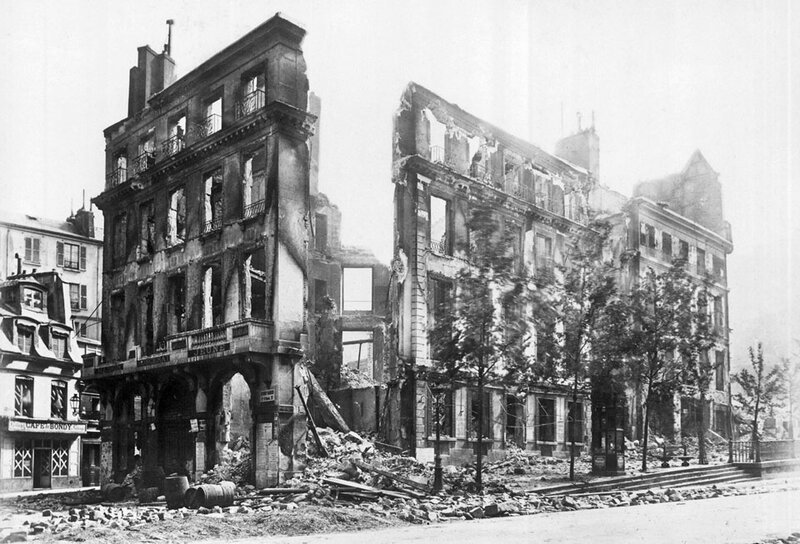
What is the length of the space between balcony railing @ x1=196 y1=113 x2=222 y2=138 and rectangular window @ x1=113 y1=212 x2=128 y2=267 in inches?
147

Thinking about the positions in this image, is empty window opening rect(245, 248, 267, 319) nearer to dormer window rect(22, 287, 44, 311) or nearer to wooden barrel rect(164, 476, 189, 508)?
wooden barrel rect(164, 476, 189, 508)

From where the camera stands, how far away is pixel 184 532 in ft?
49.1

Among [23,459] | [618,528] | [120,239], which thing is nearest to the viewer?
[618,528]

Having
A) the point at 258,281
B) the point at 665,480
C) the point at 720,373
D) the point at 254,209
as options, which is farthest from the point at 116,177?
the point at 720,373

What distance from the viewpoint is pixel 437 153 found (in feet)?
90.0

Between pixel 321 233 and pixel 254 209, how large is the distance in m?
7.50

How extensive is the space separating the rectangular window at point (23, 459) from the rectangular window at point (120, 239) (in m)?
11.7

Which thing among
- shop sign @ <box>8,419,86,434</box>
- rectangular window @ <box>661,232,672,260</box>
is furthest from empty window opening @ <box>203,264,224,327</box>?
rectangular window @ <box>661,232,672,260</box>

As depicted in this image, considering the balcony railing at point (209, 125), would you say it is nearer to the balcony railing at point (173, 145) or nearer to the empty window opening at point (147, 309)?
the balcony railing at point (173, 145)

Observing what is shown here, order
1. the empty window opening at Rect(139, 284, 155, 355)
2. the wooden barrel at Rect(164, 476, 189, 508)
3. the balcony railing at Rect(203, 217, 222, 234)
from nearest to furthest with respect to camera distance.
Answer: the wooden barrel at Rect(164, 476, 189, 508) → the balcony railing at Rect(203, 217, 222, 234) → the empty window opening at Rect(139, 284, 155, 355)

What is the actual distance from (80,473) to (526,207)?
21294 millimetres

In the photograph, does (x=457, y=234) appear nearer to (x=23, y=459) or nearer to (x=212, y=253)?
(x=212, y=253)

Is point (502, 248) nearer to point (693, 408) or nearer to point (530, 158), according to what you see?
point (530, 158)

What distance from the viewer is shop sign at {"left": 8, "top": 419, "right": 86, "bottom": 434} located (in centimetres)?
3262
